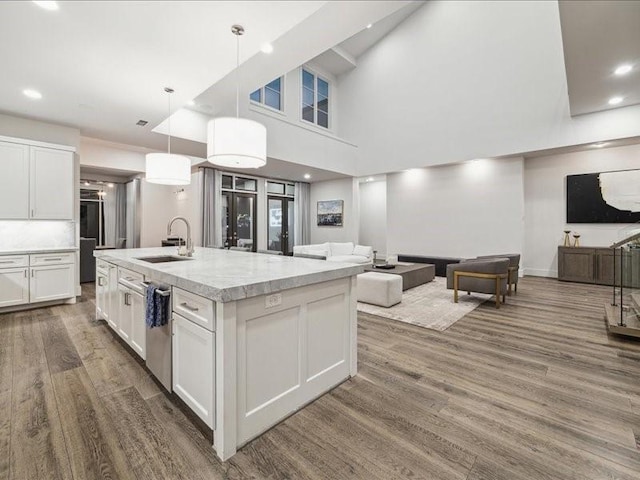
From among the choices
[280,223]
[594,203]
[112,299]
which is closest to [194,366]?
[112,299]

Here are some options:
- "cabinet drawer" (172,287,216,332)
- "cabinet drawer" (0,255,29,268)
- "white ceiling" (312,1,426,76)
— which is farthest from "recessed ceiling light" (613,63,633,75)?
"cabinet drawer" (0,255,29,268)

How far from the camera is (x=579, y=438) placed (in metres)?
1.72

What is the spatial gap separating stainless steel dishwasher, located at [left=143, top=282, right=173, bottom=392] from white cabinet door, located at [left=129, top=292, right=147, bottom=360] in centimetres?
15

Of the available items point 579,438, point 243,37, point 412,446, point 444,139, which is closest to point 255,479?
point 412,446

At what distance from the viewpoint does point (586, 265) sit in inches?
243

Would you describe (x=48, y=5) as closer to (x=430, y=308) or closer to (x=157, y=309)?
(x=157, y=309)

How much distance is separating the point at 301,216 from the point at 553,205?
7.21 meters

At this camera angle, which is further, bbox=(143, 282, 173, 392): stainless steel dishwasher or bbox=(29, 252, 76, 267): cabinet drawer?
bbox=(29, 252, 76, 267): cabinet drawer

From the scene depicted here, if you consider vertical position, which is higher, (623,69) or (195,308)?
(623,69)

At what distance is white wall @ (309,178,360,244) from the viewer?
9.80 m

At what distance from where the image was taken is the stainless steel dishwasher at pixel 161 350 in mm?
2020

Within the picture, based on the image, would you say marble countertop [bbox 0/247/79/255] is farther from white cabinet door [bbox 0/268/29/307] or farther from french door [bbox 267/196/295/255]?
french door [bbox 267/196/295/255]

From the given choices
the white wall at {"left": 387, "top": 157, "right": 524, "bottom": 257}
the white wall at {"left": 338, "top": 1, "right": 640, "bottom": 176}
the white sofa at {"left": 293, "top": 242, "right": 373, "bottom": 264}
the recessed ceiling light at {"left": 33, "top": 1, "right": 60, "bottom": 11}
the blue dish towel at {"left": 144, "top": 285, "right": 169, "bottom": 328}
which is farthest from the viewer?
the white sofa at {"left": 293, "top": 242, "right": 373, "bottom": 264}

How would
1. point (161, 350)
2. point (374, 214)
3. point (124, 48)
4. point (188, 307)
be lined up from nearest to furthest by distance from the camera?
point (188, 307), point (161, 350), point (124, 48), point (374, 214)
